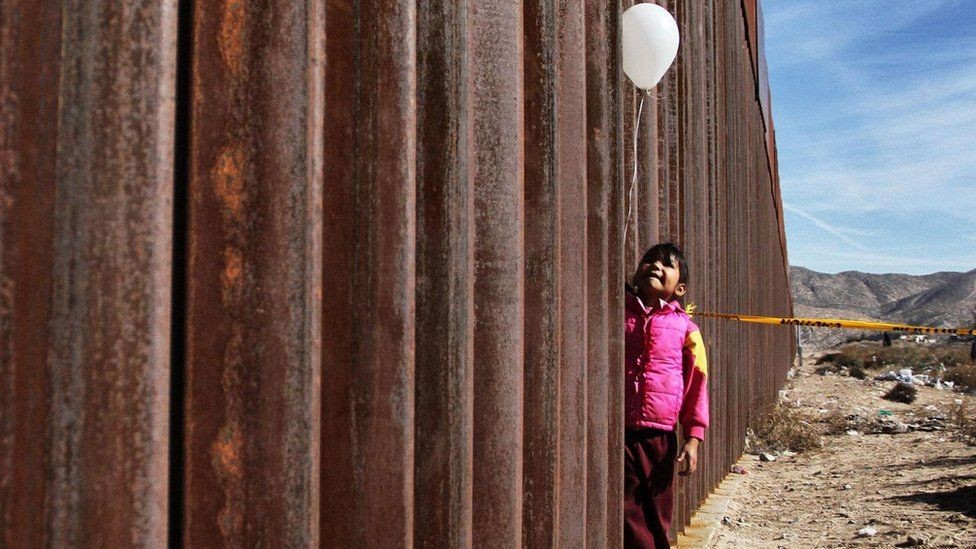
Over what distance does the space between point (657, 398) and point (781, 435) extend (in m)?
7.38

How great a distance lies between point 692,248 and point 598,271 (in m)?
2.78

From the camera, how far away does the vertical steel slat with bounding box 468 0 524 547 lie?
2336 millimetres

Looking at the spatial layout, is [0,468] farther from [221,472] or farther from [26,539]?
[221,472]

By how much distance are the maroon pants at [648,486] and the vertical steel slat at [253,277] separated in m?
2.27

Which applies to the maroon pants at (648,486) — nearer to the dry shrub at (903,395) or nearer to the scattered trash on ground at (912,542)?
the scattered trash on ground at (912,542)

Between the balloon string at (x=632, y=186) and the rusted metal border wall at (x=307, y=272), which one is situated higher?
the balloon string at (x=632, y=186)

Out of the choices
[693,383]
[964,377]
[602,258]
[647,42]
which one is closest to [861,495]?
[693,383]

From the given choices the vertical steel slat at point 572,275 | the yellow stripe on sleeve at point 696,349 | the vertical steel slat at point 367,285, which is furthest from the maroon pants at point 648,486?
the vertical steel slat at point 367,285

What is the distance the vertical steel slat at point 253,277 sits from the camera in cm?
157

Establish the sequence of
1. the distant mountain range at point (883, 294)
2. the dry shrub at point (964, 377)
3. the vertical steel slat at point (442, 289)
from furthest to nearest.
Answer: the distant mountain range at point (883, 294) < the dry shrub at point (964, 377) < the vertical steel slat at point (442, 289)

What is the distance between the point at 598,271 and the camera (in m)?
3.19

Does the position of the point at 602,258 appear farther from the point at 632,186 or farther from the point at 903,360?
the point at 903,360

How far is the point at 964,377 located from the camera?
21.5m

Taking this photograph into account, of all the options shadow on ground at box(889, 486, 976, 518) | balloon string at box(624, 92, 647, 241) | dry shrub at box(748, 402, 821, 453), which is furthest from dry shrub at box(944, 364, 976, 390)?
balloon string at box(624, 92, 647, 241)
